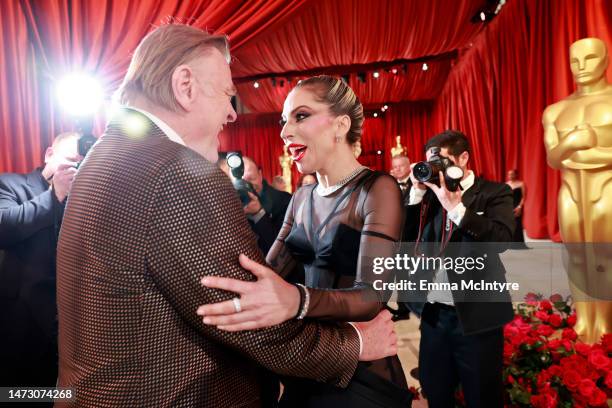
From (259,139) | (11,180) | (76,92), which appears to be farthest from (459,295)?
(259,139)

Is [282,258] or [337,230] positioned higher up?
[337,230]

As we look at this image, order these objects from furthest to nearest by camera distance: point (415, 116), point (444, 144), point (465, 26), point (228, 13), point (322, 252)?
point (415, 116)
point (465, 26)
point (228, 13)
point (444, 144)
point (322, 252)

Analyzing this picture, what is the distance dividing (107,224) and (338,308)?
0.55 m

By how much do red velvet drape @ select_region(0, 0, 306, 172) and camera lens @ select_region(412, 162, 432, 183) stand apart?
6.86 feet

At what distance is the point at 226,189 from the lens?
0.82 meters

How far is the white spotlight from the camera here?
2.99m

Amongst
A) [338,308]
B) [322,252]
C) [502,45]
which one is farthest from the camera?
[502,45]

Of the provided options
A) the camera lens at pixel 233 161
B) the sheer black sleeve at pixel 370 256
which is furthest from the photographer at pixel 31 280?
the sheer black sleeve at pixel 370 256

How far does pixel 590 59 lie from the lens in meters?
2.75

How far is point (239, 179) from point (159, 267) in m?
1.58

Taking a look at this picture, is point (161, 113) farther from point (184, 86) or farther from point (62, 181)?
point (62, 181)

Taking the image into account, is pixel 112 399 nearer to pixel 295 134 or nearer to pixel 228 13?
pixel 295 134

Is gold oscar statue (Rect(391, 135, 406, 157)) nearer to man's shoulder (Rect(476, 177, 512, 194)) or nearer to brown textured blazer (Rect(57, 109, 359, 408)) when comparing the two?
man's shoulder (Rect(476, 177, 512, 194))

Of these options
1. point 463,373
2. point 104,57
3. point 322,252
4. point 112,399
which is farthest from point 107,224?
point 104,57
